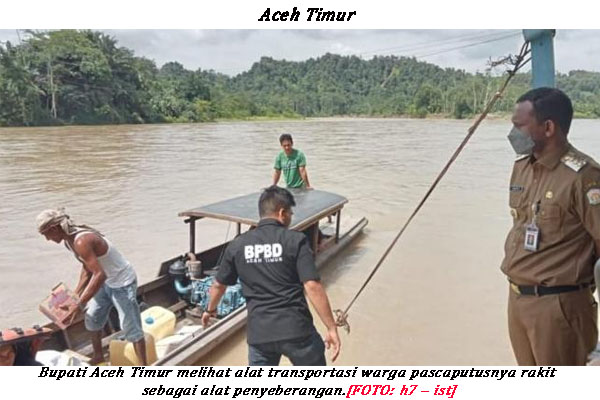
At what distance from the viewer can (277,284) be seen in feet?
8.37

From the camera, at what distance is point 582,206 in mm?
2041

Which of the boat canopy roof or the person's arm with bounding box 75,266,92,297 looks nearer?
the person's arm with bounding box 75,266,92,297

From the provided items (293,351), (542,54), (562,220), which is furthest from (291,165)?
(562,220)

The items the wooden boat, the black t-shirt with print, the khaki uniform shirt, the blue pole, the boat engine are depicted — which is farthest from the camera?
the boat engine

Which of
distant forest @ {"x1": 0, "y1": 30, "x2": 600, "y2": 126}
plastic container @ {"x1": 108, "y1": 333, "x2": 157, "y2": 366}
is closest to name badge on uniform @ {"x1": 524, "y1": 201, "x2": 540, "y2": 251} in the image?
plastic container @ {"x1": 108, "y1": 333, "x2": 157, "y2": 366}

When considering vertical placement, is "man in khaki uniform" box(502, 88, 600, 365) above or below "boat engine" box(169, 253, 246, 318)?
above

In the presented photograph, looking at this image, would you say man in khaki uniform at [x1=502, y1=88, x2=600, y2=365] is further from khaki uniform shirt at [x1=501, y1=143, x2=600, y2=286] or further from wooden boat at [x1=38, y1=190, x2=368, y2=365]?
wooden boat at [x1=38, y1=190, x2=368, y2=365]

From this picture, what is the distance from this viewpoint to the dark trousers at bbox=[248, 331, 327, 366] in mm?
2609

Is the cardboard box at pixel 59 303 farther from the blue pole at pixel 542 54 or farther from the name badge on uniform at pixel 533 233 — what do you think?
the blue pole at pixel 542 54

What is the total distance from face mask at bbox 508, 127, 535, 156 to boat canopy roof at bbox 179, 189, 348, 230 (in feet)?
10.3

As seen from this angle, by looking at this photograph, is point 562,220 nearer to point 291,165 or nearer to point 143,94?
point 291,165

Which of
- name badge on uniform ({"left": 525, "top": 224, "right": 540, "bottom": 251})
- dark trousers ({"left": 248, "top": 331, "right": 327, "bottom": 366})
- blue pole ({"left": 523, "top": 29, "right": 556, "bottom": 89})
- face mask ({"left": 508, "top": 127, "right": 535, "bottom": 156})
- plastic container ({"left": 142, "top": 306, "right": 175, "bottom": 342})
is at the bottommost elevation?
plastic container ({"left": 142, "top": 306, "right": 175, "bottom": 342})

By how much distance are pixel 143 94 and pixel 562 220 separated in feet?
160
